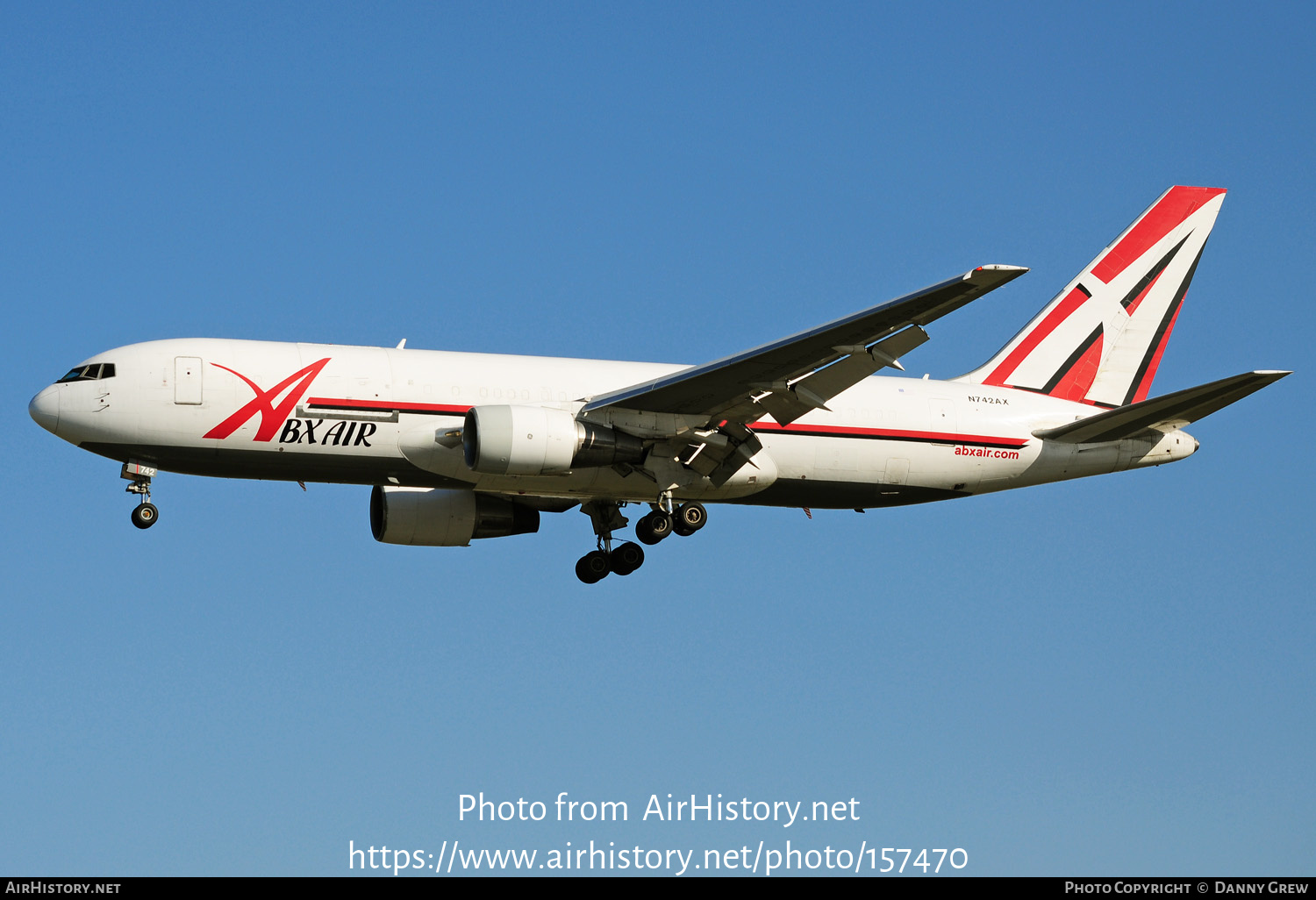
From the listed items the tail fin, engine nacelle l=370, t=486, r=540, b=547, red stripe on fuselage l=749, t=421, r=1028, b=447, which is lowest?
engine nacelle l=370, t=486, r=540, b=547

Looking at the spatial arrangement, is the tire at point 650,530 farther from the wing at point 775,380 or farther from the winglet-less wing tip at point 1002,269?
the winglet-less wing tip at point 1002,269

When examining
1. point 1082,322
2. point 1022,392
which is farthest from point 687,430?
point 1082,322

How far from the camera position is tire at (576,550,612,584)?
129ft

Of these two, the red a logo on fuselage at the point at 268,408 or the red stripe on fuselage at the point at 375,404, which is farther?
the red stripe on fuselage at the point at 375,404

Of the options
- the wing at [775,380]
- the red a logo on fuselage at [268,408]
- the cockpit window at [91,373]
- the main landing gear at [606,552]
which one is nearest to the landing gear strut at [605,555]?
the main landing gear at [606,552]

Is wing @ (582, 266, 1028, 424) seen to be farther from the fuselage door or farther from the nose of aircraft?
the nose of aircraft

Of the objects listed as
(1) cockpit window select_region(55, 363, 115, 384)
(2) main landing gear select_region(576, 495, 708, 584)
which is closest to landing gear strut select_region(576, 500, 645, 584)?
(2) main landing gear select_region(576, 495, 708, 584)

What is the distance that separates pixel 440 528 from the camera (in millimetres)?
38938

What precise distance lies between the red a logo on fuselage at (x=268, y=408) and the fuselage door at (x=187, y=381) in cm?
44

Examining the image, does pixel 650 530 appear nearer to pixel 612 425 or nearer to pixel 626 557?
pixel 626 557

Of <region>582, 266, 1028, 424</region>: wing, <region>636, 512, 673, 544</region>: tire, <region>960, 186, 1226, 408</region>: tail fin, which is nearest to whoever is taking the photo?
<region>582, 266, 1028, 424</region>: wing

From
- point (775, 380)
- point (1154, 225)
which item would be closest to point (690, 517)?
point (775, 380)

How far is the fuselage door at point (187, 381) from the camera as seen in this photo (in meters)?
33.2

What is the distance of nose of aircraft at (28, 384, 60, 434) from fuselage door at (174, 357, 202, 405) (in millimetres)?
2585
